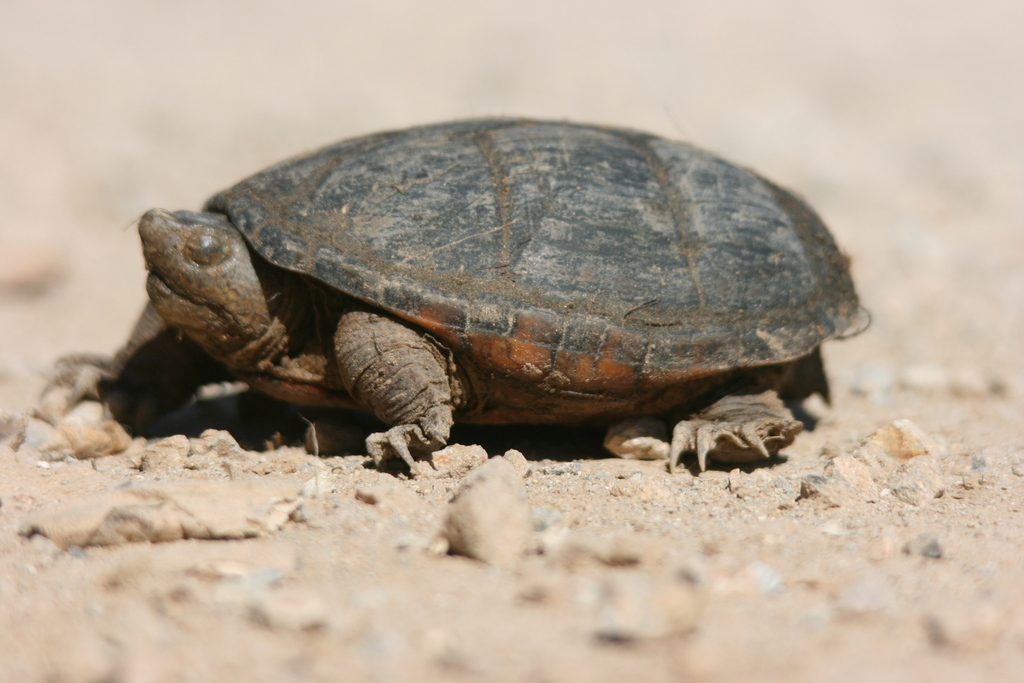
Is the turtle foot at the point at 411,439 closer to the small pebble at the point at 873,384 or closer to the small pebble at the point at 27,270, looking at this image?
the small pebble at the point at 873,384

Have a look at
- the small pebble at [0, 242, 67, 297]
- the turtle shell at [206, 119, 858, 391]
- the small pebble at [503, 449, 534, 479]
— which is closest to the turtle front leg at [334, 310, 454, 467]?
the turtle shell at [206, 119, 858, 391]

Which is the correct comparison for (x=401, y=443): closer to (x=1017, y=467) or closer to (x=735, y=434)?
(x=735, y=434)

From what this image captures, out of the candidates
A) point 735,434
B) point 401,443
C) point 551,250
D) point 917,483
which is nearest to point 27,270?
point 401,443

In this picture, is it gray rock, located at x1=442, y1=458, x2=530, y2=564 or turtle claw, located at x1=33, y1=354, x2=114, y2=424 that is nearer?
gray rock, located at x1=442, y1=458, x2=530, y2=564

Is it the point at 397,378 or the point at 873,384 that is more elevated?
the point at 397,378

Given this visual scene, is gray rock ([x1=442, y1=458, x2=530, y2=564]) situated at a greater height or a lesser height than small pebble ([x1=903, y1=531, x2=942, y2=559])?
greater

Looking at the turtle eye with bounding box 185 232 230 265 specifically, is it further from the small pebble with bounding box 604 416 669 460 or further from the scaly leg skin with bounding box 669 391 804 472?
the scaly leg skin with bounding box 669 391 804 472

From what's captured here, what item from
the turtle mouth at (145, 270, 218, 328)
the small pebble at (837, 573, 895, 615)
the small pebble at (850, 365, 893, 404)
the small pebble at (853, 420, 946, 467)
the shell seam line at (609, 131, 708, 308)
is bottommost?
the small pebble at (850, 365, 893, 404)
